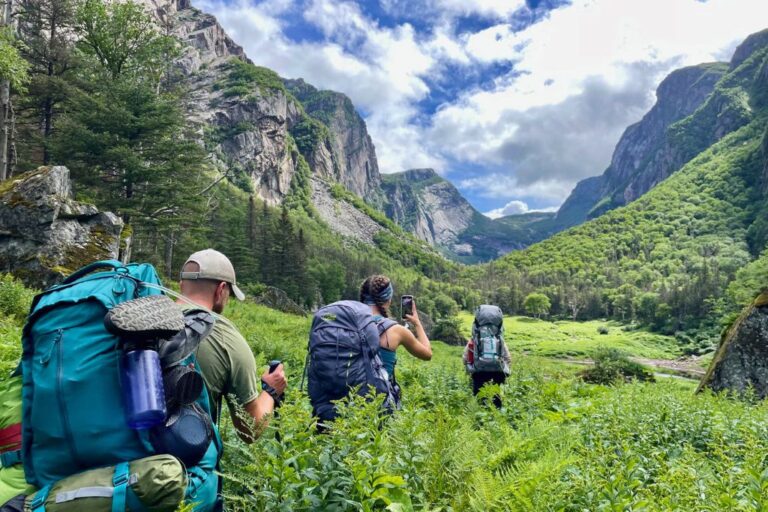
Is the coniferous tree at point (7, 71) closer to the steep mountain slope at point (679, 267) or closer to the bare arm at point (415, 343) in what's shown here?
the bare arm at point (415, 343)

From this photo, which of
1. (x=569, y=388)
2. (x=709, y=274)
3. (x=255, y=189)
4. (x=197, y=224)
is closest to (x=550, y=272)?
(x=709, y=274)

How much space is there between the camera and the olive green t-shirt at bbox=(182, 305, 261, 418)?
115 inches

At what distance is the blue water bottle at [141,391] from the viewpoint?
2.00 metres

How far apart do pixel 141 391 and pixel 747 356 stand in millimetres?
15875

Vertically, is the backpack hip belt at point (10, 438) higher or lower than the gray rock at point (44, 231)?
lower

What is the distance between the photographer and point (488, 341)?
778 centimetres

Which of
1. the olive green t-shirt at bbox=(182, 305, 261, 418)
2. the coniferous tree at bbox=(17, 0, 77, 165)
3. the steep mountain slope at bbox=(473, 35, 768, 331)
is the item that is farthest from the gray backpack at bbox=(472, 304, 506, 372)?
the steep mountain slope at bbox=(473, 35, 768, 331)

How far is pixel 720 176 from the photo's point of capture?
7800 inches

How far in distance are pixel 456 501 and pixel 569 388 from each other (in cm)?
753

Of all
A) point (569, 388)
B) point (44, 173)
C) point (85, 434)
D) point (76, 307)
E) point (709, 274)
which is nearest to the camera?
point (85, 434)

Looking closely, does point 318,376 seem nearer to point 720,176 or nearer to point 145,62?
point 145,62

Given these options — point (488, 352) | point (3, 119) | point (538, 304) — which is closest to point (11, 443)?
point (488, 352)

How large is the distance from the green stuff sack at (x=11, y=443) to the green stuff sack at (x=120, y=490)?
0.19 m

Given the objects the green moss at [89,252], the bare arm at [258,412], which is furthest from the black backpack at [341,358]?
the green moss at [89,252]
